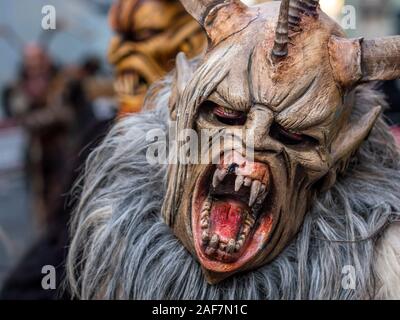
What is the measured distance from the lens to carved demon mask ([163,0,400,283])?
1406mm

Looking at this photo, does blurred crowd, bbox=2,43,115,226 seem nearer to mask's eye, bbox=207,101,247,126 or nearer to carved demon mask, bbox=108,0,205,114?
carved demon mask, bbox=108,0,205,114

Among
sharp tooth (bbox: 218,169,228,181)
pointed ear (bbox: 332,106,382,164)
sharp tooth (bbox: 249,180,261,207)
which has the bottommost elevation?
sharp tooth (bbox: 249,180,261,207)

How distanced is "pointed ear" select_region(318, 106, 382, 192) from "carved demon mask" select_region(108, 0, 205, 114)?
99 centimetres

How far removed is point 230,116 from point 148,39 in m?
1.13

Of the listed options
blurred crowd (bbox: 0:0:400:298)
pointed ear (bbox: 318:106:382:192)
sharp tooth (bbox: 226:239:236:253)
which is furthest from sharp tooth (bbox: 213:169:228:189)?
blurred crowd (bbox: 0:0:400:298)

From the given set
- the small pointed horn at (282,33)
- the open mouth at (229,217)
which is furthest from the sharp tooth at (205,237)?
the small pointed horn at (282,33)

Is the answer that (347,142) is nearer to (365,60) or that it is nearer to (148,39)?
(365,60)

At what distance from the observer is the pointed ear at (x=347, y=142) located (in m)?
1.49

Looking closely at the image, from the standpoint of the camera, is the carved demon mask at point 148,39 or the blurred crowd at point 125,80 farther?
the carved demon mask at point 148,39

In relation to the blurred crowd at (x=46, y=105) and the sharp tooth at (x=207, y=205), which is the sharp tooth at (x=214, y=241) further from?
the blurred crowd at (x=46, y=105)

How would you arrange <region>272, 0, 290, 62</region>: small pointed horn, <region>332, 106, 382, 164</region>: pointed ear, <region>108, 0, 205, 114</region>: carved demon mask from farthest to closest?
<region>108, 0, 205, 114</region>: carved demon mask → <region>332, 106, 382, 164</region>: pointed ear → <region>272, 0, 290, 62</region>: small pointed horn

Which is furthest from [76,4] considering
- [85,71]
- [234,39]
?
[234,39]

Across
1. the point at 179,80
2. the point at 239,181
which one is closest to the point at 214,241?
the point at 239,181

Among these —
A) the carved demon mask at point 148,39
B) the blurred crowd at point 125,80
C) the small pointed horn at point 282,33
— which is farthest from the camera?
the carved demon mask at point 148,39
